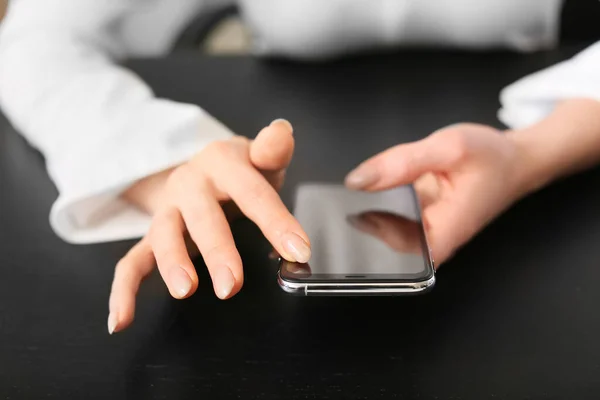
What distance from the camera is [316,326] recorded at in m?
0.35

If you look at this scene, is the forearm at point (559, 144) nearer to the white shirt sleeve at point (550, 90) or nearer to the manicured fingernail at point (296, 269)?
the white shirt sleeve at point (550, 90)

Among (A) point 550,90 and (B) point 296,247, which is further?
(A) point 550,90

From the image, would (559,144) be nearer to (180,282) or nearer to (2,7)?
(180,282)

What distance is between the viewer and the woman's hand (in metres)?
0.39

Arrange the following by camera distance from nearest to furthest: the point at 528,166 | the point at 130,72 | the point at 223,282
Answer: the point at 223,282
the point at 528,166
the point at 130,72

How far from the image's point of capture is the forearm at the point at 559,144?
0.43 metres

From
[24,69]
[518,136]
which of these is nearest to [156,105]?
[24,69]

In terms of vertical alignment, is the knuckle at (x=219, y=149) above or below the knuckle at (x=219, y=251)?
above

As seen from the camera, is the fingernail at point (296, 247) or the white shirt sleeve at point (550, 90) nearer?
the fingernail at point (296, 247)

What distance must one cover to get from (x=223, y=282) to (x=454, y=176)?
0.17 meters

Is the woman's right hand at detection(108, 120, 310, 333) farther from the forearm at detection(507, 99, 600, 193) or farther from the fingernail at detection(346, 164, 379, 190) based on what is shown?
the forearm at detection(507, 99, 600, 193)

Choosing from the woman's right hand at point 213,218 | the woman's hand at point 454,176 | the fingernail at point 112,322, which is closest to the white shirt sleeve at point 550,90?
the woman's hand at point 454,176

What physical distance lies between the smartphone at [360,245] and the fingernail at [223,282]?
0.03 metres

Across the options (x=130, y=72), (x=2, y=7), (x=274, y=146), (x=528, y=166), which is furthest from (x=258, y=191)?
(x=2, y=7)
